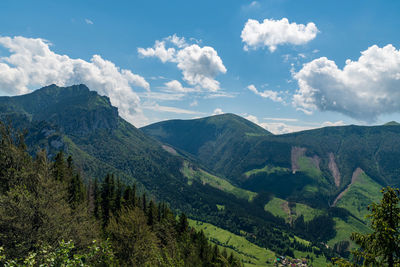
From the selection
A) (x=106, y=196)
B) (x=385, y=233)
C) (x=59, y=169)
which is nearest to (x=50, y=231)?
(x=385, y=233)

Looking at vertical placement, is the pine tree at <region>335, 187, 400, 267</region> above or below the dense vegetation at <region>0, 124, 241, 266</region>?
above

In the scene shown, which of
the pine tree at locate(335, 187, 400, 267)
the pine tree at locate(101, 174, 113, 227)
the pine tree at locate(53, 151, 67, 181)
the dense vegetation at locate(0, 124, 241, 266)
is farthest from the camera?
→ the pine tree at locate(101, 174, 113, 227)

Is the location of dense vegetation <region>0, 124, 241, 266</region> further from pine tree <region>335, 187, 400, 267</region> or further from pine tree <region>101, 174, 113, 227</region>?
pine tree <region>101, 174, 113, 227</region>

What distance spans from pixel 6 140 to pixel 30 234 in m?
27.4

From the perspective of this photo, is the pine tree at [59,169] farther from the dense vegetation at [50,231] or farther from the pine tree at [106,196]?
the dense vegetation at [50,231]

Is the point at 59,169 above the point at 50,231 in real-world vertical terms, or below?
below

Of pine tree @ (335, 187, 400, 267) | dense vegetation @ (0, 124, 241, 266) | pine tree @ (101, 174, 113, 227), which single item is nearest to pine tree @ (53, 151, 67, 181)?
pine tree @ (101, 174, 113, 227)

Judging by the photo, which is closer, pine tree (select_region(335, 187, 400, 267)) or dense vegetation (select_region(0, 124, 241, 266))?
pine tree (select_region(335, 187, 400, 267))

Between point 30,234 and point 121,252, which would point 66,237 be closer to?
point 30,234

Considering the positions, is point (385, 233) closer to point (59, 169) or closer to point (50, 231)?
point (50, 231)

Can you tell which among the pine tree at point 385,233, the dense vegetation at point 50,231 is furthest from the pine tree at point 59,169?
the pine tree at point 385,233

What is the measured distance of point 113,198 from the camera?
78.8m

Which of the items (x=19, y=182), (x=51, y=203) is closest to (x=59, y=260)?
(x=51, y=203)


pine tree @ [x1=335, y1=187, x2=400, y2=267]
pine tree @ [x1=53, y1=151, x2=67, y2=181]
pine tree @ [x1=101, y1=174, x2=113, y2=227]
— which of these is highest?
pine tree @ [x1=335, y1=187, x2=400, y2=267]
